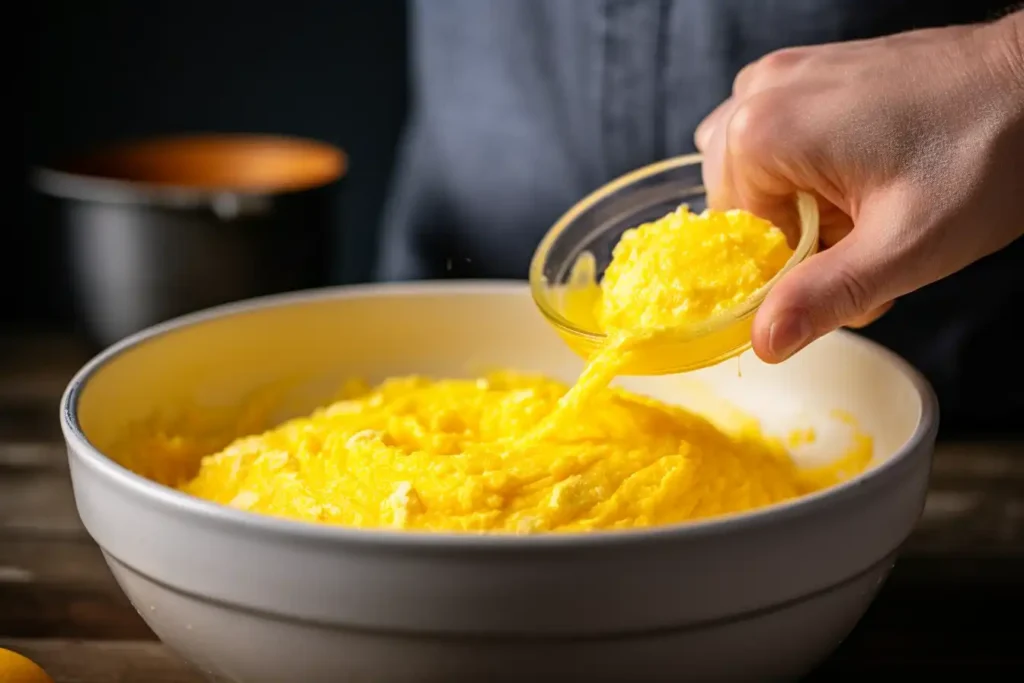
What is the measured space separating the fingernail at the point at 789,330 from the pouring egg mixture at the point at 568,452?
102mm

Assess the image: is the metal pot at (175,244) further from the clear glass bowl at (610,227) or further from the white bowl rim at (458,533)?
the white bowl rim at (458,533)

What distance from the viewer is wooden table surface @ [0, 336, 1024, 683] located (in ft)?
2.95

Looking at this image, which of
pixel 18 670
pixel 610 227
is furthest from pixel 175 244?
pixel 18 670

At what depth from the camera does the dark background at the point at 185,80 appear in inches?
84.0

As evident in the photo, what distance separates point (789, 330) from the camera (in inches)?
30.7

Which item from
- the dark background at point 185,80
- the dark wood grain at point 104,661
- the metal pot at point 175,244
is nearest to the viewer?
the dark wood grain at point 104,661

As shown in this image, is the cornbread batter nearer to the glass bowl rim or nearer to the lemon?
the glass bowl rim

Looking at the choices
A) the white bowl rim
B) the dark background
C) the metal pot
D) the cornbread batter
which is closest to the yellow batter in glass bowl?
the cornbread batter

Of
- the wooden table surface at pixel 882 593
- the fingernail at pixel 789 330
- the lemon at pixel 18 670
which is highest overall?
the fingernail at pixel 789 330

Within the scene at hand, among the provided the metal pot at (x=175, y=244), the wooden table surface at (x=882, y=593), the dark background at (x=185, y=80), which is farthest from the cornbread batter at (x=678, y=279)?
the dark background at (x=185, y=80)

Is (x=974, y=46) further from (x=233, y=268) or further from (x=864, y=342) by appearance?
(x=233, y=268)

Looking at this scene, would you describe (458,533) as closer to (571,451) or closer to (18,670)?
(571,451)

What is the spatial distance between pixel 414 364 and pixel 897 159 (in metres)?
0.55

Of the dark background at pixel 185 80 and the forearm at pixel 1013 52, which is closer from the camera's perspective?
the forearm at pixel 1013 52
